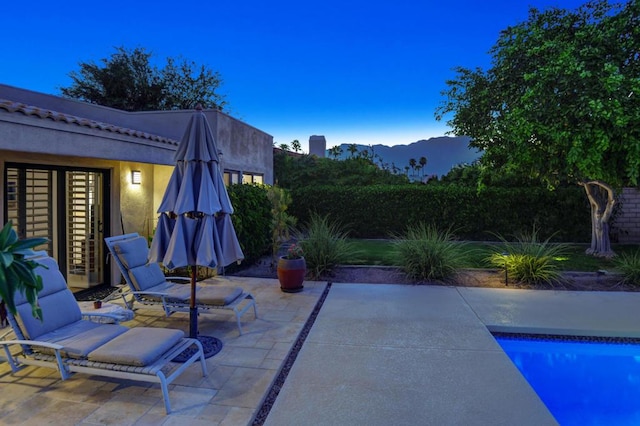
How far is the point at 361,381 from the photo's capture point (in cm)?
437

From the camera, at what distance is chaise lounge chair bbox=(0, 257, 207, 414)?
3.68m

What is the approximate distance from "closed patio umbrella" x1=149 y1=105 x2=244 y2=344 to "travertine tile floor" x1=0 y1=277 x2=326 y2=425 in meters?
0.87

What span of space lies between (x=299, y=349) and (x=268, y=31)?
556 inches

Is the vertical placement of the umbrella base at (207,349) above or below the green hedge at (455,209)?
below

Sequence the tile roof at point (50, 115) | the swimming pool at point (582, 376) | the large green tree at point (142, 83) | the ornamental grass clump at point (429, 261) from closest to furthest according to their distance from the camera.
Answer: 1. the swimming pool at point (582, 376)
2. the tile roof at point (50, 115)
3. the ornamental grass clump at point (429, 261)
4. the large green tree at point (142, 83)

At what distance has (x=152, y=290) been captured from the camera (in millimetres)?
6363

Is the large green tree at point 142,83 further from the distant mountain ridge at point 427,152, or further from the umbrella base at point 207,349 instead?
the umbrella base at point 207,349

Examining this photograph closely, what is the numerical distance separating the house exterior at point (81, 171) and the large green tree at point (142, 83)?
13600 mm

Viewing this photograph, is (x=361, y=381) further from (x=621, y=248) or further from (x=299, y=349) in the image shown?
(x=621, y=248)

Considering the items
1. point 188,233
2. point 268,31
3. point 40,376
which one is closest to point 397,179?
point 268,31

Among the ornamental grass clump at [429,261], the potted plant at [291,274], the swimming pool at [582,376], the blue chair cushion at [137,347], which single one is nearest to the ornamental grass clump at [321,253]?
the potted plant at [291,274]

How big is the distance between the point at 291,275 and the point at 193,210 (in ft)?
12.3

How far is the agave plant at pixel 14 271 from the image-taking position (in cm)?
180

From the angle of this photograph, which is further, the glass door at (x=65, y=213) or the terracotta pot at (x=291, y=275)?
the terracotta pot at (x=291, y=275)
